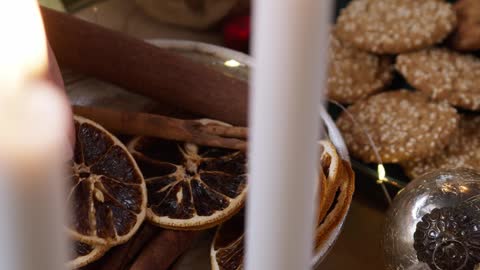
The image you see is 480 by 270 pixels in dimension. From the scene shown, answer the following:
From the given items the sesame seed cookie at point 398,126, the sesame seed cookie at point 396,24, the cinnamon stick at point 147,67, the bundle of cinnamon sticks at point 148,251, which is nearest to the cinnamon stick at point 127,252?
the bundle of cinnamon sticks at point 148,251

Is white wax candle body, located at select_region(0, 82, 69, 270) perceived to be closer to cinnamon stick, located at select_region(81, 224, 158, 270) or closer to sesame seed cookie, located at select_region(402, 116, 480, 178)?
cinnamon stick, located at select_region(81, 224, 158, 270)

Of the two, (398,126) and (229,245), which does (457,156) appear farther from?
(229,245)

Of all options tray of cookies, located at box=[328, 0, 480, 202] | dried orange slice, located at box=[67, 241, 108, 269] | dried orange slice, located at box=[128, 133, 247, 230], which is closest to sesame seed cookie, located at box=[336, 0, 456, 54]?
tray of cookies, located at box=[328, 0, 480, 202]

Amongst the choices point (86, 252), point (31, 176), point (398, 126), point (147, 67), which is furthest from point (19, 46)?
point (398, 126)

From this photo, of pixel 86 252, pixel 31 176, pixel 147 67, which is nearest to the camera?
pixel 31 176

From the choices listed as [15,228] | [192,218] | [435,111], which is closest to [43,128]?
[15,228]

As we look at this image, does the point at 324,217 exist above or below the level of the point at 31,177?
below

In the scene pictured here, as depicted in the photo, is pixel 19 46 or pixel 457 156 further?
pixel 457 156

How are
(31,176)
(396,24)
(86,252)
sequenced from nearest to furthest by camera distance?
(31,176) → (86,252) → (396,24)

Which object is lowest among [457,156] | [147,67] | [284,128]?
[457,156]
